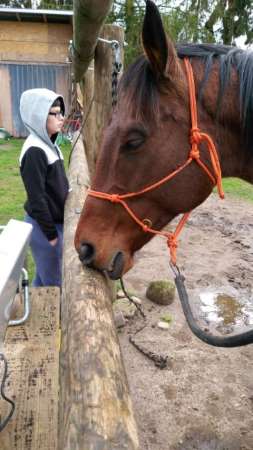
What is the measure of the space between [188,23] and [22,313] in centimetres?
1114

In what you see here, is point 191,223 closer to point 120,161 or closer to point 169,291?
point 169,291

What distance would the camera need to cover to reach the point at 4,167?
8.14m

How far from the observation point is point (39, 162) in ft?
7.98

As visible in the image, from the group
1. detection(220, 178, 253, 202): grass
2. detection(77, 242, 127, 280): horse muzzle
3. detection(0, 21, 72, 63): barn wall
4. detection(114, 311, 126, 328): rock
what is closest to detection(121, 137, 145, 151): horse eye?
detection(77, 242, 127, 280): horse muzzle

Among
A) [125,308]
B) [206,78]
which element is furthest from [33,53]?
[206,78]

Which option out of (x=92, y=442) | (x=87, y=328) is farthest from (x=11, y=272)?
(x=92, y=442)

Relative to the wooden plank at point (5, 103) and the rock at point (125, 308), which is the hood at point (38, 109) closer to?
the rock at point (125, 308)

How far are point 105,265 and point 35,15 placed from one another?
11.4m

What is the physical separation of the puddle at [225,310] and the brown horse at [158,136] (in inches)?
82.8

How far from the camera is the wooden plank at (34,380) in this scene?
4.56 ft

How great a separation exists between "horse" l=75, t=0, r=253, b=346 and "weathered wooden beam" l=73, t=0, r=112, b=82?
0.21 m

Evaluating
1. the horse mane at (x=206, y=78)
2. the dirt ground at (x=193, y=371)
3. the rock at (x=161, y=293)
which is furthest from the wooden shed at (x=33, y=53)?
the horse mane at (x=206, y=78)

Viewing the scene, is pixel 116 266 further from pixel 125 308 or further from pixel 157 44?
pixel 125 308

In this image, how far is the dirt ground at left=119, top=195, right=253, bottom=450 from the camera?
2242mm
